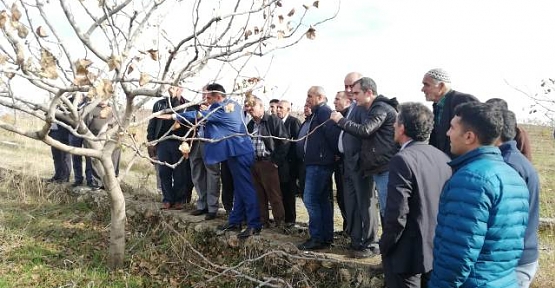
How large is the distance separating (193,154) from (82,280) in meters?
2.43

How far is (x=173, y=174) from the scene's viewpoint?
7215mm

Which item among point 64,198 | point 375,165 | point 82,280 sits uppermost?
point 375,165

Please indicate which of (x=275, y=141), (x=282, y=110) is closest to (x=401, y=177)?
(x=275, y=141)

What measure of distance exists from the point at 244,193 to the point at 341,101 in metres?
1.66

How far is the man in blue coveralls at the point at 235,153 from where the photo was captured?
18.9 ft

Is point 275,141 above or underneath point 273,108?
A: underneath

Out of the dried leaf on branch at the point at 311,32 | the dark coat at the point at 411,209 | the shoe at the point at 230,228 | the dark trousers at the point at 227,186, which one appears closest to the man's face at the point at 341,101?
the dried leaf on branch at the point at 311,32

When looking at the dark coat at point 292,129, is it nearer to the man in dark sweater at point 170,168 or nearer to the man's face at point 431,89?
the man in dark sweater at point 170,168

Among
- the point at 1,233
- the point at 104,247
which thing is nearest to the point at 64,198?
the point at 1,233

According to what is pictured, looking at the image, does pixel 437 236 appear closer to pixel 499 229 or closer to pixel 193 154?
pixel 499 229

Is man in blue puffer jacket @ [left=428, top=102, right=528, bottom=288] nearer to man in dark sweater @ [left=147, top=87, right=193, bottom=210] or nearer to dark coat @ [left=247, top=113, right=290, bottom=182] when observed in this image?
dark coat @ [left=247, top=113, right=290, bottom=182]

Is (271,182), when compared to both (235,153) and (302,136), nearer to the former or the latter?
(235,153)

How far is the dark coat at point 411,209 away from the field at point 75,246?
162 cm

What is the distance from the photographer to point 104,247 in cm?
605
